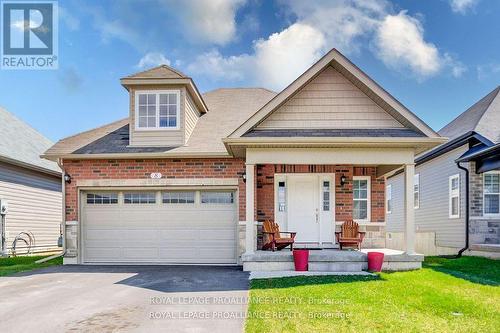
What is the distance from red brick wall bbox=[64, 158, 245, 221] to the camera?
12.0 meters

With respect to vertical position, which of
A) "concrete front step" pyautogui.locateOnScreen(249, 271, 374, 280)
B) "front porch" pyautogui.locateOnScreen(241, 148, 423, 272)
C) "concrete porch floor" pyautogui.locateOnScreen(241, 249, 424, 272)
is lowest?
"concrete front step" pyautogui.locateOnScreen(249, 271, 374, 280)

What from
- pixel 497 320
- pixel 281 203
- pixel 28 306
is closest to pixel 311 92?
pixel 281 203

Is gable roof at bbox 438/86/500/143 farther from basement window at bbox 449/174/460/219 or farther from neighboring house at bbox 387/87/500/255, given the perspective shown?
basement window at bbox 449/174/460/219

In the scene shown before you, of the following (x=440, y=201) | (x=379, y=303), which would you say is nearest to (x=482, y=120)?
(x=440, y=201)

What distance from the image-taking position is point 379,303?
6.70 meters

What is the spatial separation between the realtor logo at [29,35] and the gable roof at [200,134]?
8.78 feet

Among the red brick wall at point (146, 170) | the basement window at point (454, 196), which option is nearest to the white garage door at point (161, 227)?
the red brick wall at point (146, 170)

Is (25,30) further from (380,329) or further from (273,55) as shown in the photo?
(380,329)

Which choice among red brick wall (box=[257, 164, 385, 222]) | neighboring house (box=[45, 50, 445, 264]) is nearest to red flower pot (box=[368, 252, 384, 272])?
neighboring house (box=[45, 50, 445, 264])

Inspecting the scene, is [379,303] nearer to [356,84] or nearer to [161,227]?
[356,84]

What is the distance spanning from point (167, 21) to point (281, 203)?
27.5 feet

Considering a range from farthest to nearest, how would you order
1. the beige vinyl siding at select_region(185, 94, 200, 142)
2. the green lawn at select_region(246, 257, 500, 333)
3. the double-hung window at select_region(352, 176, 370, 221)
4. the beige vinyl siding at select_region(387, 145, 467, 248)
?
the beige vinyl siding at select_region(387, 145, 467, 248) → the double-hung window at select_region(352, 176, 370, 221) → the beige vinyl siding at select_region(185, 94, 200, 142) → the green lawn at select_region(246, 257, 500, 333)

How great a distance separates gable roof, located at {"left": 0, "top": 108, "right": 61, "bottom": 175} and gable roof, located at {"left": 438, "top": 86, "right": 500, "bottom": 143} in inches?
591

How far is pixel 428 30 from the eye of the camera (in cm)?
1733
